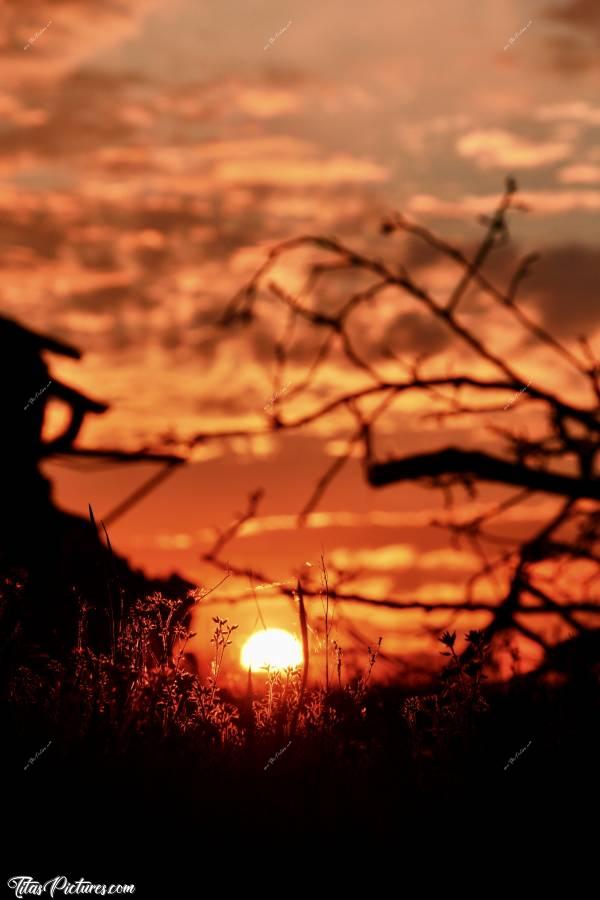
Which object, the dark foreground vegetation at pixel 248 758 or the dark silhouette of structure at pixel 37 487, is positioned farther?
the dark silhouette of structure at pixel 37 487

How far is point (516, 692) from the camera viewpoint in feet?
16.7

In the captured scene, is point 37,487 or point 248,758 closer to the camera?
point 248,758

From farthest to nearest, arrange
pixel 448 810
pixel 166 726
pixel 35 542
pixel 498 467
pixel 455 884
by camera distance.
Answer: pixel 35 542 → pixel 498 467 → pixel 166 726 → pixel 448 810 → pixel 455 884

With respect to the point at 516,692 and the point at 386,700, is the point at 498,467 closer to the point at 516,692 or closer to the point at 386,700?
the point at 516,692

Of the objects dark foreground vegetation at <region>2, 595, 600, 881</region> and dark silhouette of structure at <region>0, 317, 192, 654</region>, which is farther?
dark silhouette of structure at <region>0, 317, 192, 654</region>

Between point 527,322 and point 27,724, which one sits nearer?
point 27,724

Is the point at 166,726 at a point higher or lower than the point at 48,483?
lower

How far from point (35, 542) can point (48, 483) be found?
67 cm

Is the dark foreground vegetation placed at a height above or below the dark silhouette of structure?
below

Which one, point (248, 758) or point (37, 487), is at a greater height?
point (37, 487)

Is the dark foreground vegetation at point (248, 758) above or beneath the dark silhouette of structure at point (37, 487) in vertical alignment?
beneath

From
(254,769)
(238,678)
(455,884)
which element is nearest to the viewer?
(455,884)

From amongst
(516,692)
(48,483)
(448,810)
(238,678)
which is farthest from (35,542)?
(448,810)

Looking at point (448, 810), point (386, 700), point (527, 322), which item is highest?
point (527, 322)
